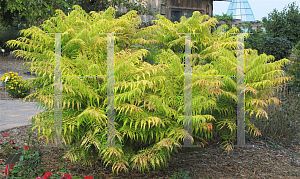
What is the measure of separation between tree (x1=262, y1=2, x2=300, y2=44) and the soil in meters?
11.7

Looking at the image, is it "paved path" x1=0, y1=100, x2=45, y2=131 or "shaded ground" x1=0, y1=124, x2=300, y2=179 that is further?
"paved path" x1=0, y1=100, x2=45, y2=131

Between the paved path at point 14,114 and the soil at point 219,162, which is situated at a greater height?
the paved path at point 14,114

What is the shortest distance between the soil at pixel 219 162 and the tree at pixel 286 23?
38.5ft

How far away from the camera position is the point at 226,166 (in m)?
3.70

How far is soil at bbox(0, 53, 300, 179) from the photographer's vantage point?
3.39 meters

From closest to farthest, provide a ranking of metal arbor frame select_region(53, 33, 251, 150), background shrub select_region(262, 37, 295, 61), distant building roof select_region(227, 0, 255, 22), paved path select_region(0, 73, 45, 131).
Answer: metal arbor frame select_region(53, 33, 251, 150) < paved path select_region(0, 73, 45, 131) < background shrub select_region(262, 37, 295, 61) < distant building roof select_region(227, 0, 255, 22)

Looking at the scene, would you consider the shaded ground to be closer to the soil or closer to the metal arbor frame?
the soil

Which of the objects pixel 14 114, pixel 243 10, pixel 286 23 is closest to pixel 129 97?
pixel 14 114

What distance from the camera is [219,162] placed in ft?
12.5

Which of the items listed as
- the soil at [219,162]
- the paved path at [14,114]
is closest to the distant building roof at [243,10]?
the paved path at [14,114]

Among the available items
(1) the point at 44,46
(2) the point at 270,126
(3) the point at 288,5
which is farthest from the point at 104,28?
(3) the point at 288,5

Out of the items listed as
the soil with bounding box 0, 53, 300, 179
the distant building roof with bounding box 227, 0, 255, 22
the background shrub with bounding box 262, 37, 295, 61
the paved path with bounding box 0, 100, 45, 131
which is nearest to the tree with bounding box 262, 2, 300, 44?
the background shrub with bounding box 262, 37, 295, 61

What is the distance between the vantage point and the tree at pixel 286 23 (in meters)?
14.3

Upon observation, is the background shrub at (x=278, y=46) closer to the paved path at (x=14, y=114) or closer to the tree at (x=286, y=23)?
the tree at (x=286, y=23)
